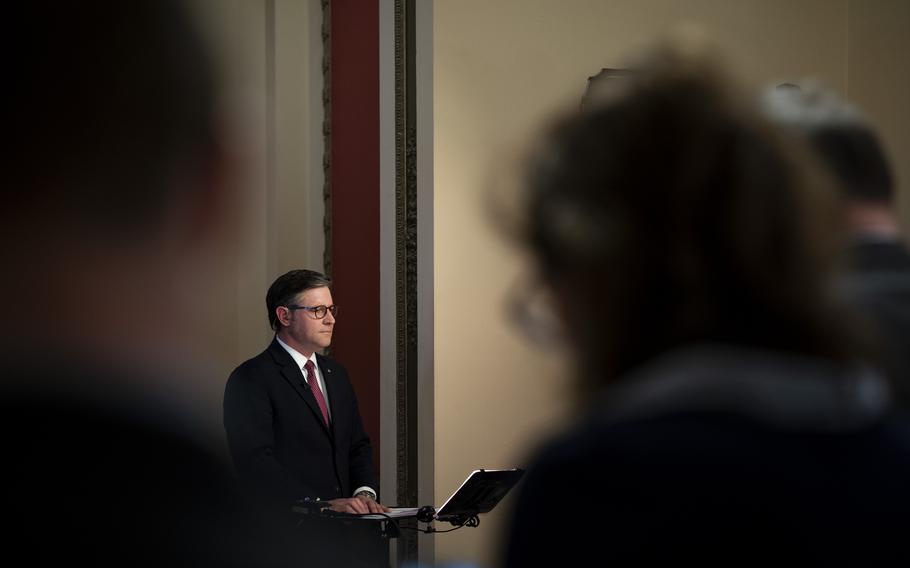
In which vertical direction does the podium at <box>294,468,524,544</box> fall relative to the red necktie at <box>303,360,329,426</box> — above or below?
below

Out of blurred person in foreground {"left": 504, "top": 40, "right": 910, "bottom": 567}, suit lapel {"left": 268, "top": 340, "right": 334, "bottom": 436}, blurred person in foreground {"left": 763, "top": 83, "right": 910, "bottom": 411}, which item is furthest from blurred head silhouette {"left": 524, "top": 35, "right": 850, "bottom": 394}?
suit lapel {"left": 268, "top": 340, "right": 334, "bottom": 436}

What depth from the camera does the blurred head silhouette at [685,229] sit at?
0.90 metres

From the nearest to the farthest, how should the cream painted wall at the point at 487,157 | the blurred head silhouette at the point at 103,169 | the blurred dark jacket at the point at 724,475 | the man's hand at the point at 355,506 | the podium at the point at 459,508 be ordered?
the blurred head silhouette at the point at 103,169 < the blurred dark jacket at the point at 724,475 < the podium at the point at 459,508 < the man's hand at the point at 355,506 < the cream painted wall at the point at 487,157

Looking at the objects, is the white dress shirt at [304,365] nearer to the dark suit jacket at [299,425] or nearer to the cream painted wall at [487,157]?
the dark suit jacket at [299,425]

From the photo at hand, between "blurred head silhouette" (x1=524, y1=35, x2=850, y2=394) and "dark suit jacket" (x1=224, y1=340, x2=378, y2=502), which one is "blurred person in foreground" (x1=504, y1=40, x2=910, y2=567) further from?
"dark suit jacket" (x1=224, y1=340, x2=378, y2=502)

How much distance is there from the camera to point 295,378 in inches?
194

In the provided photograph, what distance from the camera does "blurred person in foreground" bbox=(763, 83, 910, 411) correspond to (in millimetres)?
1332

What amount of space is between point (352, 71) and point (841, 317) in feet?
19.5

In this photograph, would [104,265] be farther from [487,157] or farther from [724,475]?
[487,157]

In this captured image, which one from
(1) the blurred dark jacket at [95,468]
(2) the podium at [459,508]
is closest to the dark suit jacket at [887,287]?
(1) the blurred dark jacket at [95,468]

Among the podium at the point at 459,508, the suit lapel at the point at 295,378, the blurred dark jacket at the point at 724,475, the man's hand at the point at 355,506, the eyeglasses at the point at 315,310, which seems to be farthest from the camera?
the eyeglasses at the point at 315,310

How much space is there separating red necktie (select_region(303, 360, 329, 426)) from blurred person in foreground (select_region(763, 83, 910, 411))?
3780mm

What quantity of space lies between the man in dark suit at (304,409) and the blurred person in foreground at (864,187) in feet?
10.9

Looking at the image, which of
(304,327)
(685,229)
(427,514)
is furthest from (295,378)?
(685,229)
